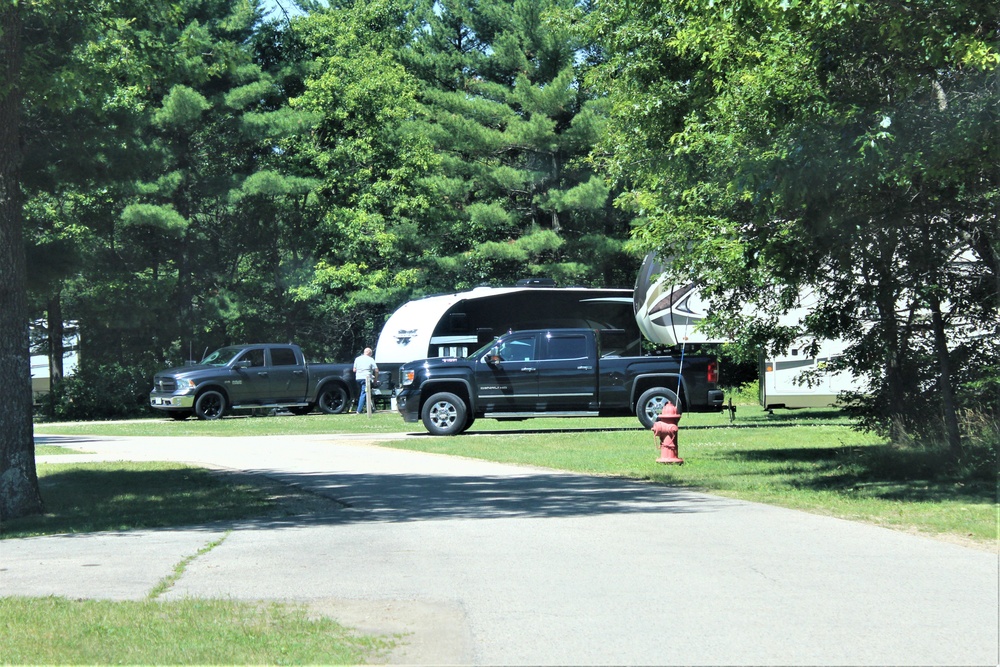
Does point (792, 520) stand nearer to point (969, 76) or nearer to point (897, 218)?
point (897, 218)

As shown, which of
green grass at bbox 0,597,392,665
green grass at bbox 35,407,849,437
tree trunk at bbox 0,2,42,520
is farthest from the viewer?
green grass at bbox 35,407,849,437

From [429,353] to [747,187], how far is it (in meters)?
18.5

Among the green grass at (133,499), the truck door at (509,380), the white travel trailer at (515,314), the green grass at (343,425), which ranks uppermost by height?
the white travel trailer at (515,314)

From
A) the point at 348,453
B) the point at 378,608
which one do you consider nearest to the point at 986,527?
the point at 378,608

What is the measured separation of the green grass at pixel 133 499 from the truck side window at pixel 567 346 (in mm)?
8712

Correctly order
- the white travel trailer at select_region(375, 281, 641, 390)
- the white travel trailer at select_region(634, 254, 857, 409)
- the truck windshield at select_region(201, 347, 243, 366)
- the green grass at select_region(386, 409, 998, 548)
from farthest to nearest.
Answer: the truck windshield at select_region(201, 347, 243, 366)
the white travel trailer at select_region(375, 281, 641, 390)
the white travel trailer at select_region(634, 254, 857, 409)
the green grass at select_region(386, 409, 998, 548)

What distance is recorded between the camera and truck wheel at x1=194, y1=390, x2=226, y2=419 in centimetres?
3150

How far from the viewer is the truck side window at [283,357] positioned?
33.0 m

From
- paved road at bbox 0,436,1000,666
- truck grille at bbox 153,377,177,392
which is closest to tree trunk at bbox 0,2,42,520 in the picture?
paved road at bbox 0,436,1000,666

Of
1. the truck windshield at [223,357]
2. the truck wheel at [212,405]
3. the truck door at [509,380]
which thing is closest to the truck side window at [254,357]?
the truck windshield at [223,357]

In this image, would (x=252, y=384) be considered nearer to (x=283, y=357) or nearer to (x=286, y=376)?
(x=286, y=376)

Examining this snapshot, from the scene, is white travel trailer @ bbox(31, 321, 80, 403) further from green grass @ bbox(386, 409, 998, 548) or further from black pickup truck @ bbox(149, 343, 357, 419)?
green grass @ bbox(386, 409, 998, 548)

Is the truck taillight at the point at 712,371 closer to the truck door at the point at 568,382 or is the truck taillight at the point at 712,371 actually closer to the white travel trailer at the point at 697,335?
the white travel trailer at the point at 697,335

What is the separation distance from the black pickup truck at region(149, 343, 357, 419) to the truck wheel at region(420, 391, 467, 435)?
32.6 feet
